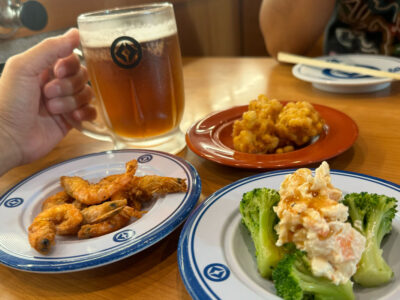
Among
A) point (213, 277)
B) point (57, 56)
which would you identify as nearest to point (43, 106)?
point (57, 56)

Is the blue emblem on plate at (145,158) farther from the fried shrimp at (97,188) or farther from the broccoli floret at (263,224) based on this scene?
the broccoli floret at (263,224)

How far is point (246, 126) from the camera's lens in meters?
1.05

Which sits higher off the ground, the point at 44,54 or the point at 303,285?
the point at 44,54

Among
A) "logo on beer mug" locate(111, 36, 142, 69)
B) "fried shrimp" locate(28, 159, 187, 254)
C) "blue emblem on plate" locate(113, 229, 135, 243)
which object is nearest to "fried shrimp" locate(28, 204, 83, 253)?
"fried shrimp" locate(28, 159, 187, 254)

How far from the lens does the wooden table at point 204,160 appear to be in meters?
0.66

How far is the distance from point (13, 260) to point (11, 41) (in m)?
1.45

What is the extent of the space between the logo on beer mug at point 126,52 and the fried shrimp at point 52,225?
1.50ft

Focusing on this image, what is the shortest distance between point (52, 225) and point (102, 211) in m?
0.10

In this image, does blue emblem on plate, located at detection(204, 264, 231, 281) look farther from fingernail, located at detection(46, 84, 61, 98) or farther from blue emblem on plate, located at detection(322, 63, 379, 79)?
blue emblem on plate, located at detection(322, 63, 379, 79)

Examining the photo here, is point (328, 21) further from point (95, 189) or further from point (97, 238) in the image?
point (97, 238)

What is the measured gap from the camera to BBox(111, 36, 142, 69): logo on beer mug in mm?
1002

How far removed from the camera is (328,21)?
241cm

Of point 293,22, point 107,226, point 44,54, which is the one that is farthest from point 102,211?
point 293,22

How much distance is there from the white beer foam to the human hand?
0.70 ft
